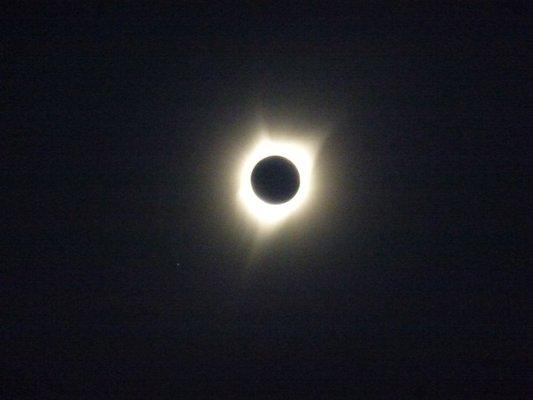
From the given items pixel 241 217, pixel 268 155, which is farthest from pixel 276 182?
pixel 241 217

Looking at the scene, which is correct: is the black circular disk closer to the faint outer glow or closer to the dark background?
the faint outer glow

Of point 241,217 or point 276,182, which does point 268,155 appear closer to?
point 276,182

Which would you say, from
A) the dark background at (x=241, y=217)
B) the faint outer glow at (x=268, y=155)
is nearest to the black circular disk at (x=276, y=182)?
the faint outer glow at (x=268, y=155)

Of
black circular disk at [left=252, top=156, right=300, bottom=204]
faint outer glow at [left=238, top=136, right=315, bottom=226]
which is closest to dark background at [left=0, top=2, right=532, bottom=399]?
faint outer glow at [left=238, top=136, right=315, bottom=226]

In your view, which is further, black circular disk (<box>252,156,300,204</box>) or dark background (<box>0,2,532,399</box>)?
dark background (<box>0,2,532,399</box>)

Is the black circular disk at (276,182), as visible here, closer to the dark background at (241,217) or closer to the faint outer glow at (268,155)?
the faint outer glow at (268,155)

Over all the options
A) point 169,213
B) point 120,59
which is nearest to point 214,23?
point 120,59

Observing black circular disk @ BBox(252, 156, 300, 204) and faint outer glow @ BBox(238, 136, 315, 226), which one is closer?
black circular disk @ BBox(252, 156, 300, 204)
